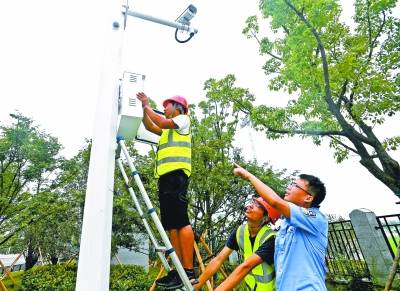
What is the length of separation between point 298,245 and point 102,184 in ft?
4.69

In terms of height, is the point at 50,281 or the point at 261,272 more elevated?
the point at 261,272

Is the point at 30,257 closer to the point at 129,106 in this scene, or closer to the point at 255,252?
the point at 129,106

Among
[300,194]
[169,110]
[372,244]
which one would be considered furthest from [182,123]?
[372,244]

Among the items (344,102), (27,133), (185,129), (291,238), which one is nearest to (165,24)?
(185,129)

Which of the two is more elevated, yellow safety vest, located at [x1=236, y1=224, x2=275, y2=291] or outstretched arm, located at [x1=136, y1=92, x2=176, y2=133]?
outstretched arm, located at [x1=136, y1=92, x2=176, y2=133]

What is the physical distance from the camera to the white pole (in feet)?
5.39

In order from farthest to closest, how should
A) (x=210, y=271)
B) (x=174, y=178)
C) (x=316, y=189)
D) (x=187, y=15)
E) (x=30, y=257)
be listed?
1. (x=30, y=257)
2. (x=187, y=15)
3. (x=174, y=178)
4. (x=210, y=271)
5. (x=316, y=189)

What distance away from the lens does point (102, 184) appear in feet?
6.18

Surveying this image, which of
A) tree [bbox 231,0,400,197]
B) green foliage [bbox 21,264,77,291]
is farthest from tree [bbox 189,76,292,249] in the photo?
green foliage [bbox 21,264,77,291]

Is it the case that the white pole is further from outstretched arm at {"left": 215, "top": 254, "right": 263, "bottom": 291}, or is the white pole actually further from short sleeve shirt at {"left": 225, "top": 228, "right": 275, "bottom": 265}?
short sleeve shirt at {"left": 225, "top": 228, "right": 275, "bottom": 265}

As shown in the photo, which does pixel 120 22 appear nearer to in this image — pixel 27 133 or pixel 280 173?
pixel 280 173

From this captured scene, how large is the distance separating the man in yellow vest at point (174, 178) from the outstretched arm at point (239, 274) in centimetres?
51

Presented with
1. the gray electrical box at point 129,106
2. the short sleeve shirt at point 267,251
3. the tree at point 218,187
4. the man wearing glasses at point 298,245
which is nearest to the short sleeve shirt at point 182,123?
the gray electrical box at point 129,106

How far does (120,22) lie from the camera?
8.69 feet
